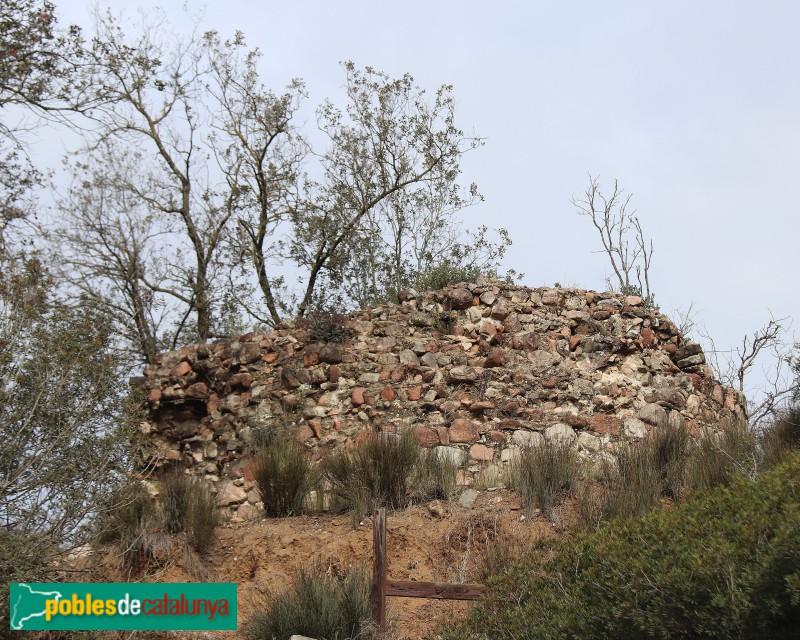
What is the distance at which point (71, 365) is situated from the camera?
28.3 feet

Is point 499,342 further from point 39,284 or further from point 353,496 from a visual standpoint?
point 39,284

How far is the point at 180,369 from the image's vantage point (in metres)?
12.0

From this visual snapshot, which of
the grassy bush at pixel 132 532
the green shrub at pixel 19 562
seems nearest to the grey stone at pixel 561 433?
the grassy bush at pixel 132 532

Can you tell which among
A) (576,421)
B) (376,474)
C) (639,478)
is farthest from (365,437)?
(639,478)

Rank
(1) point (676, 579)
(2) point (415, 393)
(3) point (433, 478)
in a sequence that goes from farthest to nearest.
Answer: (2) point (415, 393) < (3) point (433, 478) < (1) point (676, 579)

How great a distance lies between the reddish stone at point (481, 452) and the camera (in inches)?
389

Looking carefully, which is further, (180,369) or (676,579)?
(180,369)

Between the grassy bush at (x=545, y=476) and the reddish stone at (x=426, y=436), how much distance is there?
3.69 ft

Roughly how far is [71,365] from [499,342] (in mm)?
5398

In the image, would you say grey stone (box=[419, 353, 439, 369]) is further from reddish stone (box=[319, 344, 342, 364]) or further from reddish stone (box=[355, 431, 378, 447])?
reddish stone (box=[355, 431, 378, 447])

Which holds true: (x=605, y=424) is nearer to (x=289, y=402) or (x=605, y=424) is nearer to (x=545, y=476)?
(x=545, y=476)

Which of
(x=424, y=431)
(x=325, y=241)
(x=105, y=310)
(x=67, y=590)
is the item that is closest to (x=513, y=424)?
(x=424, y=431)

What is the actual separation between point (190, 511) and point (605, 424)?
5.01m

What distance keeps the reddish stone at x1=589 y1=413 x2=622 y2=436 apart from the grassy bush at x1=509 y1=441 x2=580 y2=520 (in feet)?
3.65
